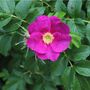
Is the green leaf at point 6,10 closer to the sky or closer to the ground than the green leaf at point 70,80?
closer to the sky

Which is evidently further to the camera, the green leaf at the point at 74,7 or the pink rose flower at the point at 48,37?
the green leaf at the point at 74,7

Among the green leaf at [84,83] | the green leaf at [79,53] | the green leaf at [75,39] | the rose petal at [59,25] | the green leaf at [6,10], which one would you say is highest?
the rose petal at [59,25]

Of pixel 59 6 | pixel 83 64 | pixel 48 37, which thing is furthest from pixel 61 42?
pixel 59 6

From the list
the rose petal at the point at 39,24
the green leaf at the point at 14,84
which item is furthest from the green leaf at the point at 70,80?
the green leaf at the point at 14,84

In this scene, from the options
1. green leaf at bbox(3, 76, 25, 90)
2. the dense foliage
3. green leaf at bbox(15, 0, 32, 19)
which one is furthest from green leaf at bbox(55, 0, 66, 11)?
green leaf at bbox(3, 76, 25, 90)

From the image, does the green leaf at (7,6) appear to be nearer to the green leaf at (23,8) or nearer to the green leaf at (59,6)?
the green leaf at (23,8)

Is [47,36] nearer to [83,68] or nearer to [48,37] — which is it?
[48,37]

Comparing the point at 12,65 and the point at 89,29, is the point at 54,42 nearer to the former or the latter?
the point at 89,29
